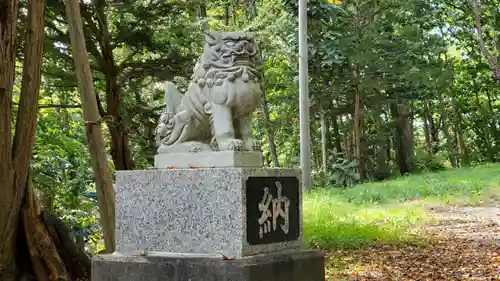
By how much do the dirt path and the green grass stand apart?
43cm

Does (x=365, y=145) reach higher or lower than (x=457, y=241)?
higher

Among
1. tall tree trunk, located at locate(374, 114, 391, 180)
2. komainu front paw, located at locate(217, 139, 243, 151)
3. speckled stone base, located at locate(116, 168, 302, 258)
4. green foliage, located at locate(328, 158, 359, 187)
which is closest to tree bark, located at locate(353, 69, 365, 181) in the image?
green foliage, located at locate(328, 158, 359, 187)

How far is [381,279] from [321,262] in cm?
183

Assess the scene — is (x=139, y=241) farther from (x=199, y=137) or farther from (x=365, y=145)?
(x=365, y=145)

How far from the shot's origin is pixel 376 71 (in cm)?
1820

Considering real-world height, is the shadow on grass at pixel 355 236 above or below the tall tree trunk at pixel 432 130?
below

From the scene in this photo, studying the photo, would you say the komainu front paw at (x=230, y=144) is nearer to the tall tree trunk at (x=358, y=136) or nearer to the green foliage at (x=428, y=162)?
the tall tree trunk at (x=358, y=136)

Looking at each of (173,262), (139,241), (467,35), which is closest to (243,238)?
(173,262)

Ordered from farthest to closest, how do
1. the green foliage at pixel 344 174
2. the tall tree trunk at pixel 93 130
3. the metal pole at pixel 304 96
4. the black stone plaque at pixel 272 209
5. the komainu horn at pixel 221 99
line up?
1. the green foliage at pixel 344 174
2. the metal pole at pixel 304 96
3. the tall tree trunk at pixel 93 130
4. the komainu horn at pixel 221 99
5. the black stone plaque at pixel 272 209

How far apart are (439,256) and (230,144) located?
4.29m

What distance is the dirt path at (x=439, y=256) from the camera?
20.8 ft

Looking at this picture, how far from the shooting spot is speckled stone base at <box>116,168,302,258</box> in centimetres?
402

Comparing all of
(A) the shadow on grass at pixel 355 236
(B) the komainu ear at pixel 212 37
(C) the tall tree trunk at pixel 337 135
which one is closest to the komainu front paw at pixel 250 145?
(B) the komainu ear at pixel 212 37

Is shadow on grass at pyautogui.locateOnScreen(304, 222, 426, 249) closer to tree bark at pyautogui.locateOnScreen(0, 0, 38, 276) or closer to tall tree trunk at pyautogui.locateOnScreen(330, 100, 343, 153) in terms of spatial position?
tree bark at pyautogui.locateOnScreen(0, 0, 38, 276)
